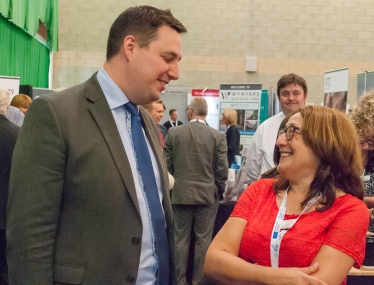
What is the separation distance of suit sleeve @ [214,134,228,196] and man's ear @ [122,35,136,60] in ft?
12.3

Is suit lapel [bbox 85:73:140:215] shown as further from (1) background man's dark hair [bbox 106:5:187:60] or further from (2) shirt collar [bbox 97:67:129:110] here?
(1) background man's dark hair [bbox 106:5:187:60]

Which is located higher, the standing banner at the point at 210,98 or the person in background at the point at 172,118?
the standing banner at the point at 210,98

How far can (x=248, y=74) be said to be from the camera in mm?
13023

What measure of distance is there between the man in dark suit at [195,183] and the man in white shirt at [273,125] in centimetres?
80

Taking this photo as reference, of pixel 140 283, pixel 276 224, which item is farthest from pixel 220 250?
pixel 140 283

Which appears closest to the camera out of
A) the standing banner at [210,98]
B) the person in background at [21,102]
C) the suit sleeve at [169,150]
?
the suit sleeve at [169,150]

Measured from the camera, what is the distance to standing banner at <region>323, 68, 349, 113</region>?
5516 millimetres

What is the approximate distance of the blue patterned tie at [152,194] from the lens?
5.41 ft

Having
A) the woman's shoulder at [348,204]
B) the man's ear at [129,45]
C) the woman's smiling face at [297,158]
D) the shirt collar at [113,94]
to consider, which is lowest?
the woman's shoulder at [348,204]

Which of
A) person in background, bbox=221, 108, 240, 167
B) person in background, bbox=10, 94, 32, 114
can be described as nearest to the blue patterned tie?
person in background, bbox=10, 94, 32, 114

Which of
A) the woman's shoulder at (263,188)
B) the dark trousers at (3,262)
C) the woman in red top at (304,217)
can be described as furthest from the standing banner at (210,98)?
the woman in red top at (304,217)

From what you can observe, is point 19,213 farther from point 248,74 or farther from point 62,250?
point 248,74

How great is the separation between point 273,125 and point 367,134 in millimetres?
1420

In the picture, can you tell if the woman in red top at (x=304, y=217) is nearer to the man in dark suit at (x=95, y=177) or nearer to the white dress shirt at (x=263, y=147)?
the man in dark suit at (x=95, y=177)
